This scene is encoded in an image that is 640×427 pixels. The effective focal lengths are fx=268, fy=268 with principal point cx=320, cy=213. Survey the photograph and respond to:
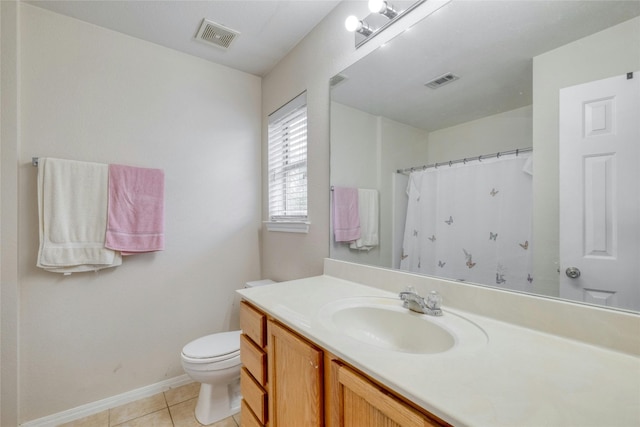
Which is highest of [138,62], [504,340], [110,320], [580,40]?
[138,62]

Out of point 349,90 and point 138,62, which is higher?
point 138,62

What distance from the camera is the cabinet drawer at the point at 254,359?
3.55ft

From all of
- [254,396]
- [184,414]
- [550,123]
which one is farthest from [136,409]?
[550,123]

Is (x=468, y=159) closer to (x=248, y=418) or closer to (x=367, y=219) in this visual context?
(x=367, y=219)

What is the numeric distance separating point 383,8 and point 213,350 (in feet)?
6.59

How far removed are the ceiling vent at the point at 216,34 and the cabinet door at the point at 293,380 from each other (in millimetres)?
1812

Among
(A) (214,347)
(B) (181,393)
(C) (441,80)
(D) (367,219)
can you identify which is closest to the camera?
(C) (441,80)

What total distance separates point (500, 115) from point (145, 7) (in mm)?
1962

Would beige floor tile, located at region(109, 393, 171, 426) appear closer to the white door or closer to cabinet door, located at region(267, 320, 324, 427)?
cabinet door, located at region(267, 320, 324, 427)

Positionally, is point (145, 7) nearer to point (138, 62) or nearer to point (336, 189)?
point (138, 62)

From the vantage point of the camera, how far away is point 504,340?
2.48ft

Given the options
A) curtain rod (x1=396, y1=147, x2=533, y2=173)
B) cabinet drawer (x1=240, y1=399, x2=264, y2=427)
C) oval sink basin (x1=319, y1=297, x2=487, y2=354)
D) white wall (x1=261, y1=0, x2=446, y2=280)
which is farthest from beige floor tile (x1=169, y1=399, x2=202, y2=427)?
curtain rod (x1=396, y1=147, x2=533, y2=173)

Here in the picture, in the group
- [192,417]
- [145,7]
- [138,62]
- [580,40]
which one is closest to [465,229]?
[580,40]

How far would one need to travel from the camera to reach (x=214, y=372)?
1.54 meters
